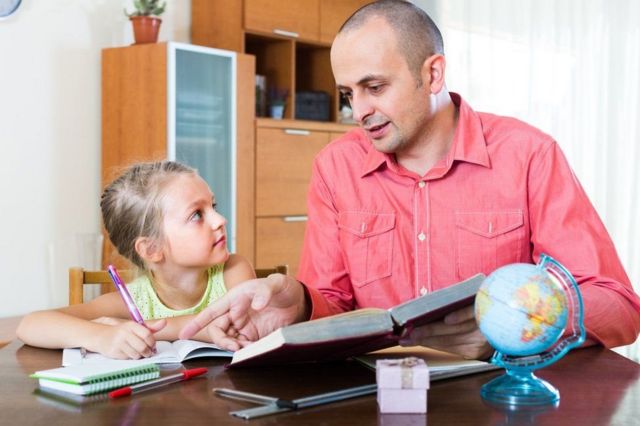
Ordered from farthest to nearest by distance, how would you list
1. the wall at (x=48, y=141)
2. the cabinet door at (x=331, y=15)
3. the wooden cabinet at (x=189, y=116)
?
the cabinet door at (x=331, y=15), the wooden cabinet at (x=189, y=116), the wall at (x=48, y=141)

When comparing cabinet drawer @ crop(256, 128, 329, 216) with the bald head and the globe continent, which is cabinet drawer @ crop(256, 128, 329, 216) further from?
the globe continent

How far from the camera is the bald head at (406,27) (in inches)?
74.3

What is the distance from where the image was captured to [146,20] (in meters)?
4.43

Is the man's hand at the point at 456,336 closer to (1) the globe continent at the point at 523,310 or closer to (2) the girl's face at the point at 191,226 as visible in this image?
(1) the globe continent at the point at 523,310

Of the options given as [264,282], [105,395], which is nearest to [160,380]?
[105,395]

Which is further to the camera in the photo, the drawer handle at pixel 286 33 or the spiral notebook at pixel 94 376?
the drawer handle at pixel 286 33

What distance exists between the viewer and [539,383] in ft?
3.80

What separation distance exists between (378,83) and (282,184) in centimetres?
314

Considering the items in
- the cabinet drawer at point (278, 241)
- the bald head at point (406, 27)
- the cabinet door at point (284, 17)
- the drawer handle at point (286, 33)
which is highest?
the cabinet door at point (284, 17)

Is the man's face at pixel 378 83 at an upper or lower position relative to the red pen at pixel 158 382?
upper

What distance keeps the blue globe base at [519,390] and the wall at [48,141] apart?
3.41m

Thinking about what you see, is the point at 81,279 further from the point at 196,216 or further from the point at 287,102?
the point at 287,102

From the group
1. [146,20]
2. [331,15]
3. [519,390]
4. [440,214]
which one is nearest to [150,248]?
[440,214]

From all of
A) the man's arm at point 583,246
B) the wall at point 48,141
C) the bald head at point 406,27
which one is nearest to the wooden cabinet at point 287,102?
the wall at point 48,141
